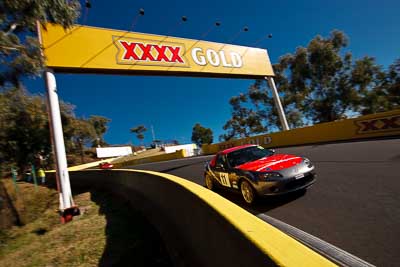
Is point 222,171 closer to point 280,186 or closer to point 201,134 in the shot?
point 280,186

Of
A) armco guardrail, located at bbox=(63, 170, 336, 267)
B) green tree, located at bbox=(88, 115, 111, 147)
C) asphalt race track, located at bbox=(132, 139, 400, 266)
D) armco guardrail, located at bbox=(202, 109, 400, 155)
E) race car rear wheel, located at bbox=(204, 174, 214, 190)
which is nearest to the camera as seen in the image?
armco guardrail, located at bbox=(63, 170, 336, 267)

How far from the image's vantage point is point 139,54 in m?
13.6

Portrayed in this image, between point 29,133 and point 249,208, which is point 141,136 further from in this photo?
point 249,208

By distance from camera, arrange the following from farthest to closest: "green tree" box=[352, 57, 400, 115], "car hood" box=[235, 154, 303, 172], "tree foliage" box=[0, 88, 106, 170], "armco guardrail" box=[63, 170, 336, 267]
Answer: "green tree" box=[352, 57, 400, 115] → "tree foliage" box=[0, 88, 106, 170] → "car hood" box=[235, 154, 303, 172] → "armco guardrail" box=[63, 170, 336, 267]

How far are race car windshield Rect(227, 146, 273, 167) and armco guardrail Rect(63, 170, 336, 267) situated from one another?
1.97 meters

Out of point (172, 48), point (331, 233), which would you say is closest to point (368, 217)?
point (331, 233)

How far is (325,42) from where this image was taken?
31.0 meters

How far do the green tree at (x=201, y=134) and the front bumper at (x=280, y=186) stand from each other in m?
96.7

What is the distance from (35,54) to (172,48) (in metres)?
8.77

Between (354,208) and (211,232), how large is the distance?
284 centimetres

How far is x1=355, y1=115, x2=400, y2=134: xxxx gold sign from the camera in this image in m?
11.2

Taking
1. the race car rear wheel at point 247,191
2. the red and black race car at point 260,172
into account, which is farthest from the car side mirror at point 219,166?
the race car rear wheel at point 247,191

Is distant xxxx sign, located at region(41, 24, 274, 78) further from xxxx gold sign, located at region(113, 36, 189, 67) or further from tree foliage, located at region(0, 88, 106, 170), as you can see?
tree foliage, located at region(0, 88, 106, 170)

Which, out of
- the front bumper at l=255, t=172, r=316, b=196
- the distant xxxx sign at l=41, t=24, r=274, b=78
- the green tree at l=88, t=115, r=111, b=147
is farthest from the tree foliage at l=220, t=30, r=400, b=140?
the green tree at l=88, t=115, r=111, b=147
